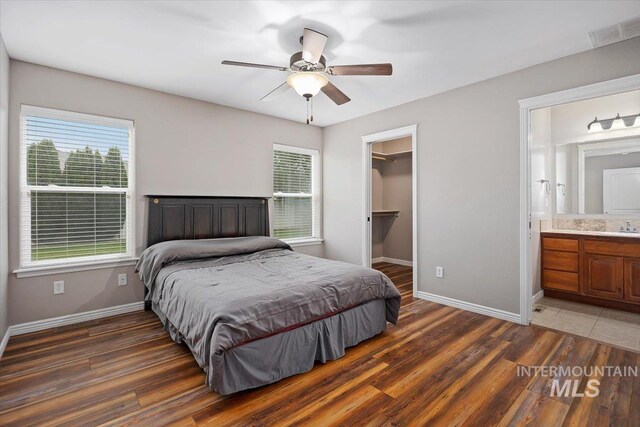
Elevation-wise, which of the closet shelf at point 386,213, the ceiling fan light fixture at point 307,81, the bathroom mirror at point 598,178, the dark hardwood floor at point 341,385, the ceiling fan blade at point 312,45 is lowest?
the dark hardwood floor at point 341,385

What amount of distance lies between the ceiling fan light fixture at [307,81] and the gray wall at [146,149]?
1954mm

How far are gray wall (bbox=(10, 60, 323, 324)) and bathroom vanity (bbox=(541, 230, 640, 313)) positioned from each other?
156 inches

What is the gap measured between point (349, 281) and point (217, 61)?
2386mm

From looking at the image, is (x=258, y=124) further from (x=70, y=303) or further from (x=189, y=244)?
(x=70, y=303)

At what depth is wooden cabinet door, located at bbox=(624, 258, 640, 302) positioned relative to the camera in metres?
3.32

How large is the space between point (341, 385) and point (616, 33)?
3.37m

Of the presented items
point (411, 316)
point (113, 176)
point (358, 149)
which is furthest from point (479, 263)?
point (113, 176)

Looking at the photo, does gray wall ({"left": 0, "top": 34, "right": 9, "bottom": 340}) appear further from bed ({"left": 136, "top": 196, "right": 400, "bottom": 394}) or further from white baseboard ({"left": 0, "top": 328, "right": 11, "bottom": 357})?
bed ({"left": 136, "top": 196, "right": 400, "bottom": 394})

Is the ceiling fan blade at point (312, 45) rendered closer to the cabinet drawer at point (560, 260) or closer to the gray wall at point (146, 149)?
the gray wall at point (146, 149)

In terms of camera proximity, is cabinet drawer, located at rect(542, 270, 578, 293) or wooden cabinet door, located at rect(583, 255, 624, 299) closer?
wooden cabinet door, located at rect(583, 255, 624, 299)

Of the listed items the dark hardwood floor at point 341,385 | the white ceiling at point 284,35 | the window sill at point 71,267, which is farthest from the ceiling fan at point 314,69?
the window sill at point 71,267

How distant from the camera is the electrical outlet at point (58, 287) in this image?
9.97 feet

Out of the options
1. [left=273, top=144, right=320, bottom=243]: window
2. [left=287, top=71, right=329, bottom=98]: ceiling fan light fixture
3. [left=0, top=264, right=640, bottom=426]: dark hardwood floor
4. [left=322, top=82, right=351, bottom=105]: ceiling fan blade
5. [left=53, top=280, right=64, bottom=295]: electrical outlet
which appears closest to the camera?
[left=0, top=264, right=640, bottom=426]: dark hardwood floor

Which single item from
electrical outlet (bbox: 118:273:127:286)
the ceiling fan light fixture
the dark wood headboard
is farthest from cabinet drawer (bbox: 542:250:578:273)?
electrical outlet (bbox: 118:273:127:286)
